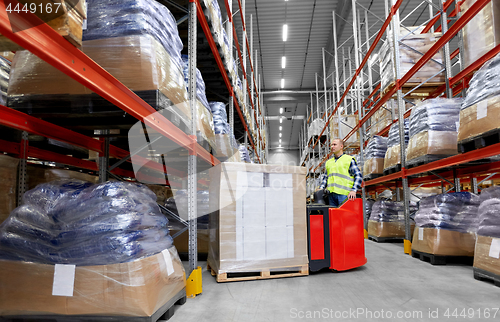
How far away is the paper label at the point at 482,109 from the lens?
3.40 metres

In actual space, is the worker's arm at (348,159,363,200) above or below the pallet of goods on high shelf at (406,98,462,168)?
below

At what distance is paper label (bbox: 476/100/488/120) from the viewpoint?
340 centimetres

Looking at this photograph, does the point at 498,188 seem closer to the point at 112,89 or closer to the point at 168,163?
the point at 112,89

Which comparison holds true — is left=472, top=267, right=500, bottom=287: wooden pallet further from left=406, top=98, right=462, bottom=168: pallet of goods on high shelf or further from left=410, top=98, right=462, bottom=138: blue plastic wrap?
left=410, top=98, right=462, bottom=138: blue plastic wrap

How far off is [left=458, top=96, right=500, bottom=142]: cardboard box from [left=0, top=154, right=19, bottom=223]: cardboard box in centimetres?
467

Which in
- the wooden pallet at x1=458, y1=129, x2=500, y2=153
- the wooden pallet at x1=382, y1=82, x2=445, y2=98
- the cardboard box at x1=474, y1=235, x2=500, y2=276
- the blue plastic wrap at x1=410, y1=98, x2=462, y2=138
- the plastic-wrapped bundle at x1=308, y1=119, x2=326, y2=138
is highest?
the plastic-wrapped bundle at x1=308, y1=119, x2=326, y2=138

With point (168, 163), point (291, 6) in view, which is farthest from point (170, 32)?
point (291, 6)

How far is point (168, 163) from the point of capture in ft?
18.1

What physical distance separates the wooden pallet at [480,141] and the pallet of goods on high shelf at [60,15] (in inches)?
154

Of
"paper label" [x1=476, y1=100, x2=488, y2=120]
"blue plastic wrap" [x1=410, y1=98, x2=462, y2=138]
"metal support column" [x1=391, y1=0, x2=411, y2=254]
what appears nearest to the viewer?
"paper label" [x1=476, y1=100, x2=488, y2=120]

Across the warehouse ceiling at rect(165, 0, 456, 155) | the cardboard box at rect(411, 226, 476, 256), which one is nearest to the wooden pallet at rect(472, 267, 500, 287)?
the cardboard box at rect(411, 226, 476, 256)

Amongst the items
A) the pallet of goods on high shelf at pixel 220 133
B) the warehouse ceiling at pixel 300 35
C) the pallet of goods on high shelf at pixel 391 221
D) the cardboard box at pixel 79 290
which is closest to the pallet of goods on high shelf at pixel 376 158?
the pallet of goods on high shelf at pixel 391 221

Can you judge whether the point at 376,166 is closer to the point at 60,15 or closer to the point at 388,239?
the point at 388,239

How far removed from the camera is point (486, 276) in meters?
3.45
